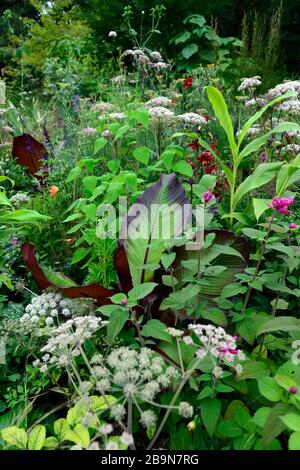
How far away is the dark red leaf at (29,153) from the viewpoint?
3305mm

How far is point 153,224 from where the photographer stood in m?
1.92

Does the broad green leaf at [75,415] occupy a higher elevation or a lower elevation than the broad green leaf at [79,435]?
higher

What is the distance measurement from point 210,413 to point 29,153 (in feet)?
8.04

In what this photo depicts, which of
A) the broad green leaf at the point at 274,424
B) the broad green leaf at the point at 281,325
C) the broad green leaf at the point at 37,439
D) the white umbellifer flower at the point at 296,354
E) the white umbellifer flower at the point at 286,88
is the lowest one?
the broad green leaf at the point at 37,439

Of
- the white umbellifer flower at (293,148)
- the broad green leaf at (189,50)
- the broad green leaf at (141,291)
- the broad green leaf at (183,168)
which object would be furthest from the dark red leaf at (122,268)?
the broad green leaf at (189,50)

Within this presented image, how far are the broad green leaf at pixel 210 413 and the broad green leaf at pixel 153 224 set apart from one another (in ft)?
1.97

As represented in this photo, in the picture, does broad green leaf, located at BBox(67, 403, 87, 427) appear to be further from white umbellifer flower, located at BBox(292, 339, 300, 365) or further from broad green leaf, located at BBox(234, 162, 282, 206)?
broad green leaf, located at BBox(234, 162, 282, 206)

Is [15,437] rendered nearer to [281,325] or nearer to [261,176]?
[281,325]

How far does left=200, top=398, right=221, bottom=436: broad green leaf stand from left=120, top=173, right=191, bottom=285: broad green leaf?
601mm

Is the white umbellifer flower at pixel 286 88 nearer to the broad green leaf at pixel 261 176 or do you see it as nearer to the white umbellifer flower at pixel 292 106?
the white umbellifer flower at pixel 292 106

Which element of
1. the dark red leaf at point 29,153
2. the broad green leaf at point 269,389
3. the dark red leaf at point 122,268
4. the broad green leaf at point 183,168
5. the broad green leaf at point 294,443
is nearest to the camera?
the broad green leaf at point 294,443

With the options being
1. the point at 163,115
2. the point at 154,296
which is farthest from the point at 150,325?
the point at 163,115

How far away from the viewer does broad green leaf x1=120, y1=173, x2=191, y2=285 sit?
1.87m
